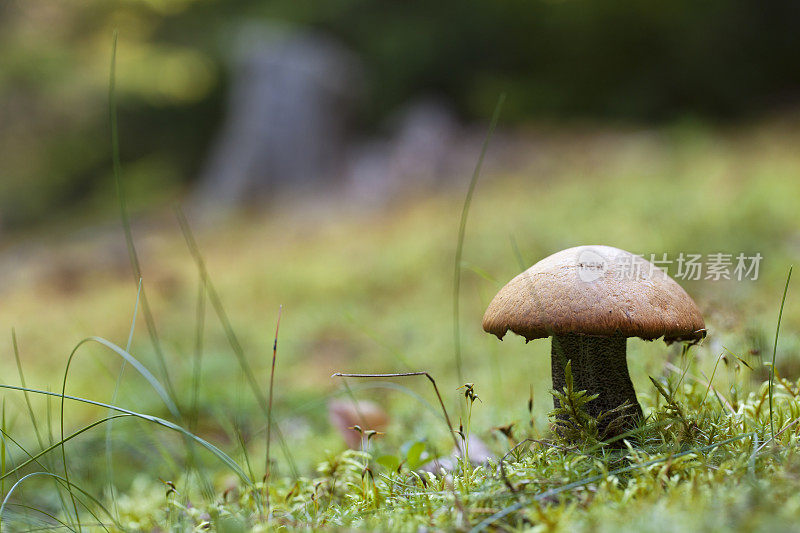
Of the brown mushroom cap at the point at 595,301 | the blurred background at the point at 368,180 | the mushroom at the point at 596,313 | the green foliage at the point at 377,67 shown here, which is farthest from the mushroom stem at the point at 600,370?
the green foliage at the point at 377,67

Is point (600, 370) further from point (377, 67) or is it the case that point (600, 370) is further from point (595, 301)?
point (377, 67)

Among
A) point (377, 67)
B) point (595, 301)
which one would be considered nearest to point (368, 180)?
point (377, 67)

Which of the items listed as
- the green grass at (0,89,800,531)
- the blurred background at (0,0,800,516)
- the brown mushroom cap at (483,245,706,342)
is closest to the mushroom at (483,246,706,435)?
the brown mushroom cap at (483,245,706,342)

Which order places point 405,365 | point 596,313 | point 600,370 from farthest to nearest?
point 405,365 → point 600,370 → point 596,313

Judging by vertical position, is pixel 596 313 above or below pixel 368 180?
below

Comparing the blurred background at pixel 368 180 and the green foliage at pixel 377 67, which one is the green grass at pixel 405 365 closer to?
the blurred background at pixel 368 180

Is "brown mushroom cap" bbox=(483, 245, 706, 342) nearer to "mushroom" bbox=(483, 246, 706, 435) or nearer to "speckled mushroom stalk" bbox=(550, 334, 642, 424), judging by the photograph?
"mushroom" bbox=(483, 246, 706, 435)

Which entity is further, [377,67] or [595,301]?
[377,67]
